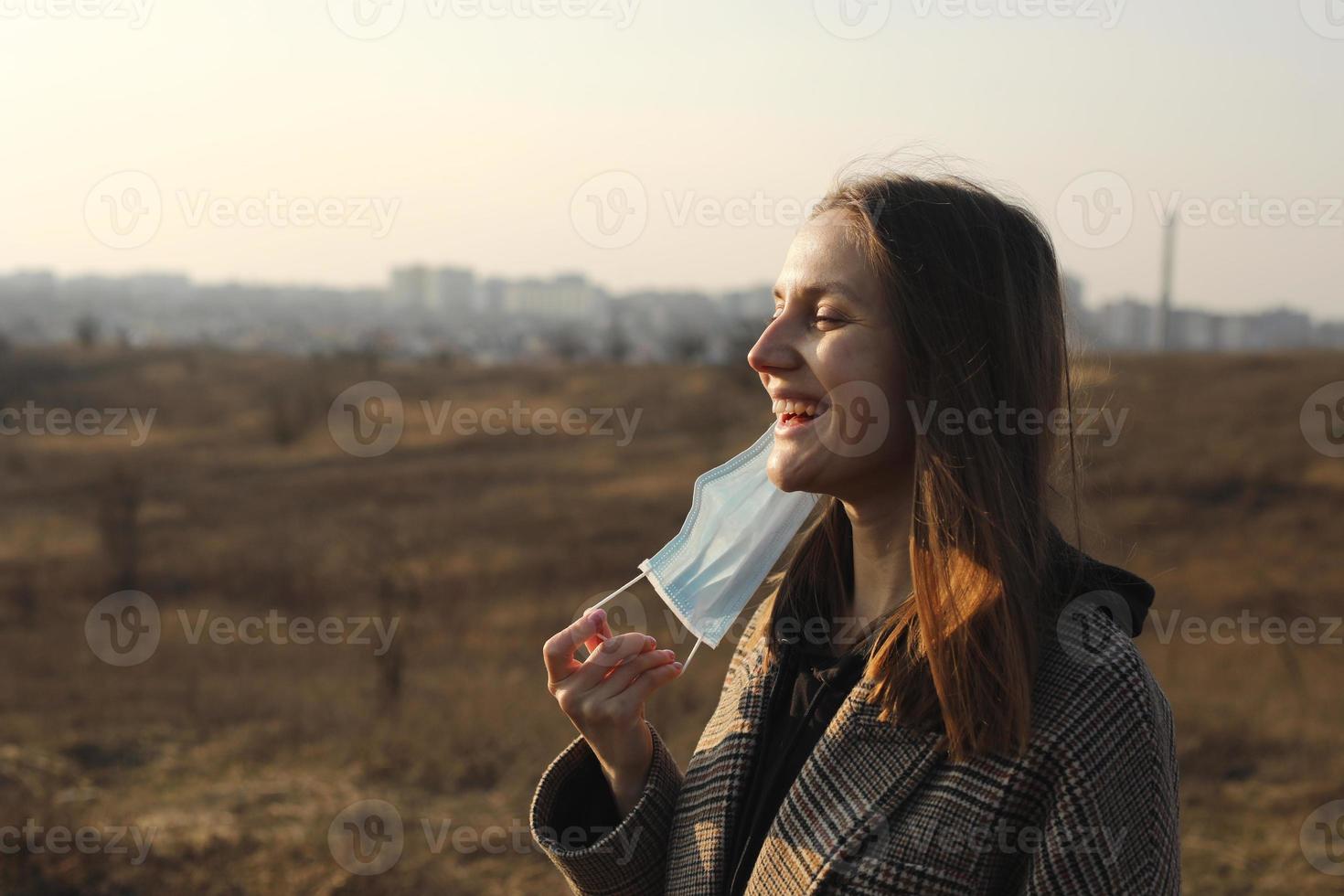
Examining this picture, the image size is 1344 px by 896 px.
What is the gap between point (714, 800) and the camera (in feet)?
7.18

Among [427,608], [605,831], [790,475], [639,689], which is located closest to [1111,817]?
[790,475]

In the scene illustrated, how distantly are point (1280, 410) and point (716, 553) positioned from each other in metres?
27.4

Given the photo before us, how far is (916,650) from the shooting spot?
1.92 meters

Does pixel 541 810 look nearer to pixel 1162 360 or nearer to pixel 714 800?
pixel 714 800

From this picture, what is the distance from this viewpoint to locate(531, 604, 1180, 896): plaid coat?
→ 67.2 inches

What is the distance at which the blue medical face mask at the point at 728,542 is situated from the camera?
7.69 ft

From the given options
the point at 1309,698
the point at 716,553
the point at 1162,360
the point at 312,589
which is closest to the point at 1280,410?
the point at 1162,360

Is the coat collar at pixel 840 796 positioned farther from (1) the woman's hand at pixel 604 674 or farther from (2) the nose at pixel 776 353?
(2) the nose at pixel 776 353

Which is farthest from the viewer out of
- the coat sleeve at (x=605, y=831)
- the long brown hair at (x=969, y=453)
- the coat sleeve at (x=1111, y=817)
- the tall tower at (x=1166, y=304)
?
the tall tower at (x=1166, y=304)

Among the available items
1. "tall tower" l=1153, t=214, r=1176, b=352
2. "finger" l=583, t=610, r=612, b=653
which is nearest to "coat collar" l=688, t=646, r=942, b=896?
"finger" l=583, t=610, r=612, b=653

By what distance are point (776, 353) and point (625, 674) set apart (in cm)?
67

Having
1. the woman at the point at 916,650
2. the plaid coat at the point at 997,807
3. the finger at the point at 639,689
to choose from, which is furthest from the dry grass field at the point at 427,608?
the finger at the point at 639,689

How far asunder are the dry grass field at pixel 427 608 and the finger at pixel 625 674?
0.88 metres

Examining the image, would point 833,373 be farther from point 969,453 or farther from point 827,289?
point 969,453
